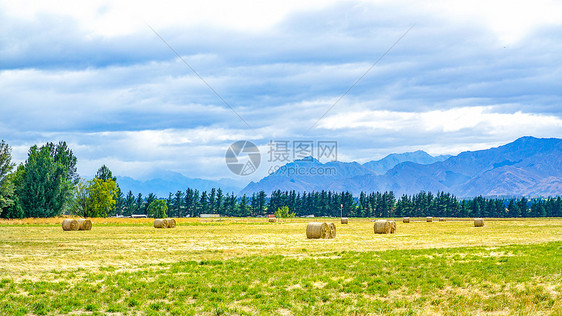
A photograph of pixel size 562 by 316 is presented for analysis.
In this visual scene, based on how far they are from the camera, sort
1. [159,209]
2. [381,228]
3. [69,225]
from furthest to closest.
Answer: [159,209]
[69,225]
[381,228]

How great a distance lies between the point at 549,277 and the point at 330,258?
10349mm

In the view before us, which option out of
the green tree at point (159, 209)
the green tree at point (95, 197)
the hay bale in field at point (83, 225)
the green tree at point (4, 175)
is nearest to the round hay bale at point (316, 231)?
the hay bale in field at point (83, 225)

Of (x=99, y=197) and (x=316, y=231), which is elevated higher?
(x=99, y=197)

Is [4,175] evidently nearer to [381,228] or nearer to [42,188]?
[42,188]

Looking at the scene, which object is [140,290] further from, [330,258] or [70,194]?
[70,194]

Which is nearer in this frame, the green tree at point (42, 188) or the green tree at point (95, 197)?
the green tree at point (42, 188)

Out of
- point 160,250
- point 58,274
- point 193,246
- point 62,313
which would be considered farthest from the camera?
point 193,246

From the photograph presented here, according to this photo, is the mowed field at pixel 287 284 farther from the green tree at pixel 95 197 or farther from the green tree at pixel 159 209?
the green tree at pixel 159 209

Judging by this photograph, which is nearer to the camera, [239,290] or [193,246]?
[239,290]

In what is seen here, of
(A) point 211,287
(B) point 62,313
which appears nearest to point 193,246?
(A) point 211,287

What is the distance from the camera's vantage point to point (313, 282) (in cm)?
2078

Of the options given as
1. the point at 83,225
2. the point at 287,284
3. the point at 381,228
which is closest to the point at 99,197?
the point at 83,225

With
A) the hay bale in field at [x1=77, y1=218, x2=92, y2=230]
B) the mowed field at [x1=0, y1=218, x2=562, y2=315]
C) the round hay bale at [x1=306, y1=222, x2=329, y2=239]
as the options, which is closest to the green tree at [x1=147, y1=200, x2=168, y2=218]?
the hay bale in field at [x1=77, y1=218, x2=92, y2=230]

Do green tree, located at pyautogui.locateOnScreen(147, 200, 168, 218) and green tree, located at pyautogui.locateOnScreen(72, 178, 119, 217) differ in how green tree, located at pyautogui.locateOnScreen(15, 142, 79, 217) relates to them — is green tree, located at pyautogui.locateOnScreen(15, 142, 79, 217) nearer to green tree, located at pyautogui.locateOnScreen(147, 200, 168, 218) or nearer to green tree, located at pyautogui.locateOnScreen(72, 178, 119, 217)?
green tree, located at pyautogui.locateOnScreen(72, 178, 119, 217)
